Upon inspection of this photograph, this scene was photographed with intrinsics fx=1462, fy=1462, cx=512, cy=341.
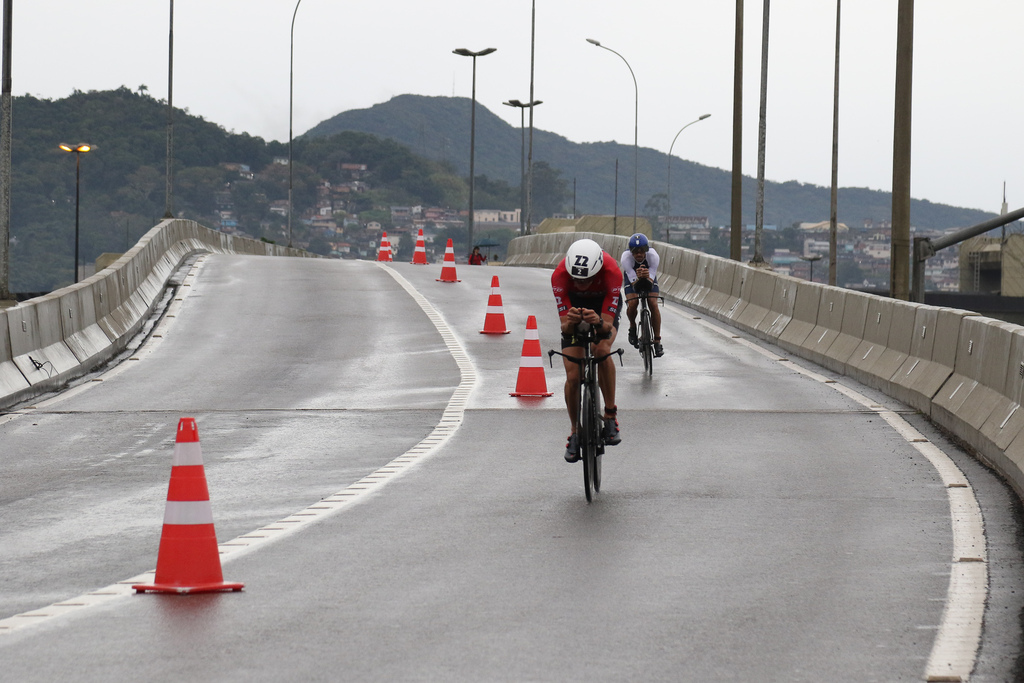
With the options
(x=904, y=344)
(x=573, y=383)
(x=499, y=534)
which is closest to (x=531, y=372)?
(x=904, y=344)

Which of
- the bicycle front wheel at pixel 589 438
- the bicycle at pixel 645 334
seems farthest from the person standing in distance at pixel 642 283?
the bicycle front wheel at pixel 589 438

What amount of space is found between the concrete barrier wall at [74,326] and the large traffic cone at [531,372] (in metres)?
5.25

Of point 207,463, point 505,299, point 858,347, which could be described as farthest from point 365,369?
point 505,299

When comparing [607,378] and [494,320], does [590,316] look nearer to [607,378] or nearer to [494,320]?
[607,378]

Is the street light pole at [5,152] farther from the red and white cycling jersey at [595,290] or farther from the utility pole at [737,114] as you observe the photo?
the utility pole at [737,114]

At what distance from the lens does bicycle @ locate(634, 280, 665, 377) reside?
17688 millimetres

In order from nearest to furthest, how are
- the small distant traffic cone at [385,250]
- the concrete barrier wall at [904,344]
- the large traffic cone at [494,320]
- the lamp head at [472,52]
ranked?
the concrete barrier wall at [904,344]
the large traffic cone at [494,320]
the small distant traffic cone at [385,250]
the lamp head at [472,52]

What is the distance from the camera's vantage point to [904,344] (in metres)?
15.5

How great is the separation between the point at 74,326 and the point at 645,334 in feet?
23.5

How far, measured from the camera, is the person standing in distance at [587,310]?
31.5ft

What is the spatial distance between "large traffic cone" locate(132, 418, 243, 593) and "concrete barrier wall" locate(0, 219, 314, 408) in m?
8.80

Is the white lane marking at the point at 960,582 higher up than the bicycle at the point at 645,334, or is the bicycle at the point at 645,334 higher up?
the bicycle at the point at 645,334

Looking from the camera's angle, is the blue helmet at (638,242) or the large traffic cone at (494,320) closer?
the blue helmet at (638,242)

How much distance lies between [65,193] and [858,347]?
131655 mm
